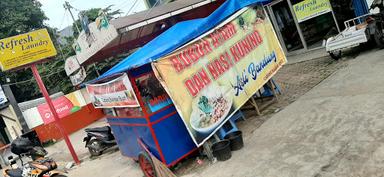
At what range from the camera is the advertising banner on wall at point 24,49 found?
986 cm

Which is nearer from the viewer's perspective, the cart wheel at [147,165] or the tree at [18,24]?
the cart wheel at [147,165]

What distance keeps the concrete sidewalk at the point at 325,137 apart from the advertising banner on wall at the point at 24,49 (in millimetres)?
7040

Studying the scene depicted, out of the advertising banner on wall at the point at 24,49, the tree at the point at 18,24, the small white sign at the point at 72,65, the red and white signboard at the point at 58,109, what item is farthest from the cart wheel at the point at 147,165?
the tree at the point at 18,24

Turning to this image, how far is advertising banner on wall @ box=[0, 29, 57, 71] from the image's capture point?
9.86 m

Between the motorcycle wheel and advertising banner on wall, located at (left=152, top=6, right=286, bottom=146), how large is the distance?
561 centimetres

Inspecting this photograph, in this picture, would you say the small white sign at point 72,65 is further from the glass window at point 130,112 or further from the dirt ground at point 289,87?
the dirt ground at point 289,87

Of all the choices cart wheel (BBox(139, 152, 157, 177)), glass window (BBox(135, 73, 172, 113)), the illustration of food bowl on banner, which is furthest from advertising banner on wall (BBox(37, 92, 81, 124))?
the illustration of food bowl on banner

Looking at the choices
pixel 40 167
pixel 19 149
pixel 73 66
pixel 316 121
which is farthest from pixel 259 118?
pixel 73 66

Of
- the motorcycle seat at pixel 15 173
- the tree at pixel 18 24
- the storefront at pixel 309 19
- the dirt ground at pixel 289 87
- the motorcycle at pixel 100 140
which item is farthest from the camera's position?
the tree at pixel 18 24

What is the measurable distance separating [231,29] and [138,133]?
2.94 m

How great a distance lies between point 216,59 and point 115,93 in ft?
7.02

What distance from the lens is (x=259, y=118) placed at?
7.57 metres

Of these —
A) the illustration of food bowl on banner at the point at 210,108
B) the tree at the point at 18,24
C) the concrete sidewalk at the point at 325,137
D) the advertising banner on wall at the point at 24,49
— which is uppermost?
the tree at the point at 18,24

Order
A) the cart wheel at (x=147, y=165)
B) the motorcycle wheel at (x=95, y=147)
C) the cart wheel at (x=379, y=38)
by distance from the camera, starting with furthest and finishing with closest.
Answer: the motorcycle wheel at (x=95, y=147), the cart wheel at (x=379, y=38), the cart wheel at (x=147, y=165)
